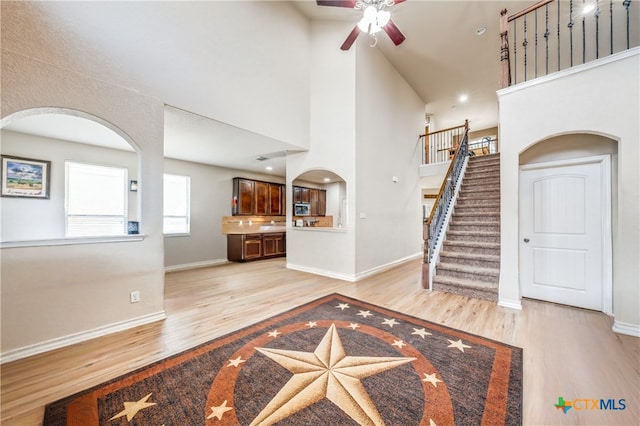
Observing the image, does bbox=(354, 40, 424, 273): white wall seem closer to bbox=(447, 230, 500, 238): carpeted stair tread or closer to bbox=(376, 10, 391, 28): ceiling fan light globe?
bbox=(447, 230, 500, 238): carpeted stair tread

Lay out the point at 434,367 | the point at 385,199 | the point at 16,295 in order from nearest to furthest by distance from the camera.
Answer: the point at 434,367
the point at 16,295
the point at 385,199

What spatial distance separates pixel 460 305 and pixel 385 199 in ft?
9.01

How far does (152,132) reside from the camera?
9.22 feet

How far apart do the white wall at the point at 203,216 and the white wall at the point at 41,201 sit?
1608mm

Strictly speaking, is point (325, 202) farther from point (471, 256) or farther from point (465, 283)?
point (465, 283)

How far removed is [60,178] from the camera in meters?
3.86

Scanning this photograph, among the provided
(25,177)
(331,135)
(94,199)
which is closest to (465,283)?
(331,135)

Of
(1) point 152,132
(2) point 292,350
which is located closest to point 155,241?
(1) point 152,132

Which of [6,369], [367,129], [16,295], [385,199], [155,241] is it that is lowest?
[6,369]

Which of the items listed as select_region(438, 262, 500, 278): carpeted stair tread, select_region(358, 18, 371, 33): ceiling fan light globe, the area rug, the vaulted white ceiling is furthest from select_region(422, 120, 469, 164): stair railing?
the area rug

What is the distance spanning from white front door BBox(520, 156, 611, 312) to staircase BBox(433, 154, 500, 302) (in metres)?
0.50

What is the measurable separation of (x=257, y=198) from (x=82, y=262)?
4753 millimetres

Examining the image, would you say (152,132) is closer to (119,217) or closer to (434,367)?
(119,217)

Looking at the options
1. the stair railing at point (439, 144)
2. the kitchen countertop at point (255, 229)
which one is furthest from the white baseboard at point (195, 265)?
the stair railing at point (439, 144)
